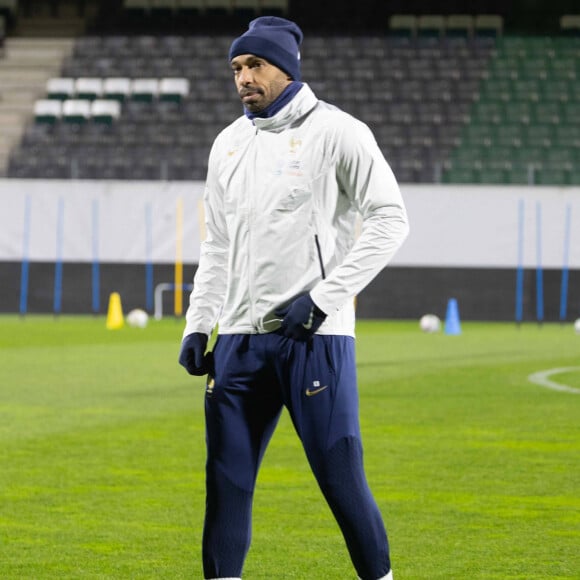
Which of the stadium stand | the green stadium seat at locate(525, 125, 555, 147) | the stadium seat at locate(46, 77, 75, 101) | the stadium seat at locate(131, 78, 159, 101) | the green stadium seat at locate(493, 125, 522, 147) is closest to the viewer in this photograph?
the stadium stand

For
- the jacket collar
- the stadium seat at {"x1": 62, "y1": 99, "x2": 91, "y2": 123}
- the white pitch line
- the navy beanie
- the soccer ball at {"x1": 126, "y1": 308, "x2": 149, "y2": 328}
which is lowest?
the soccer ball at {"x1": 126, "y1": 308, "x2": 149, "y2": 328}

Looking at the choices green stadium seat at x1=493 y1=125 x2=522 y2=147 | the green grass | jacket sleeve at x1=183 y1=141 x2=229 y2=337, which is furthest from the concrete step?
jacket sleeve at x1=183 y1=141 x2=229 y2=337

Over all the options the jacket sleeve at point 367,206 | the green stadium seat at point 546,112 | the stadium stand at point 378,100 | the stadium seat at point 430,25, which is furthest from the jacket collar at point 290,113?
the stadium seat at point 430,25

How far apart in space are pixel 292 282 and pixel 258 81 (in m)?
0.60

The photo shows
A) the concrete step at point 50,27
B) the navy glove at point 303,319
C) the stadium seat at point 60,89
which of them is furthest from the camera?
the concrete step at point 50,27

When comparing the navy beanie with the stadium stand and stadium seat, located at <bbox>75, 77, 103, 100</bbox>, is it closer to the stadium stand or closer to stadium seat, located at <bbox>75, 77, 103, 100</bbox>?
the stadium stand

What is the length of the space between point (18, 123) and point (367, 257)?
108 feet

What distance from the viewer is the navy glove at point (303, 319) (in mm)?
3963

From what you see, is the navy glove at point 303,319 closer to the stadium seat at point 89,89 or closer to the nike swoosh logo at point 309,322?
the nike swoosh logo at point 309,322

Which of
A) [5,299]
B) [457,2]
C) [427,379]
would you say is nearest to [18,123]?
[5,299]

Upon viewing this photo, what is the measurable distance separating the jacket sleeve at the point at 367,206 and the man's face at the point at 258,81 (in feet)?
0.78

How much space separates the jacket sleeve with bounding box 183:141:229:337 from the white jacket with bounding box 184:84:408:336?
0.13 m

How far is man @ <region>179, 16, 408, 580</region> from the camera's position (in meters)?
4.06

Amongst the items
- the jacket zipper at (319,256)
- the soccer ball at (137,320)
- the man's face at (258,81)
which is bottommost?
the soccer ball at (137,320)
